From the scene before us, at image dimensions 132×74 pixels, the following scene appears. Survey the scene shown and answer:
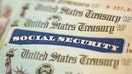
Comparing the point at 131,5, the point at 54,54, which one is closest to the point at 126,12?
the point at 131,5

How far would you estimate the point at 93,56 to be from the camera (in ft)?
1.27

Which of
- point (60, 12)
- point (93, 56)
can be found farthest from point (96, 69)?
point (60, 12)

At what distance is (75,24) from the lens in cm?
43

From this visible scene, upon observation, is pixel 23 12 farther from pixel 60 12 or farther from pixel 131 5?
pixel 131 5

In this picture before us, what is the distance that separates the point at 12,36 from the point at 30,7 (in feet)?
0.21

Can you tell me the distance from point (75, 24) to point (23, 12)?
0.10 meters

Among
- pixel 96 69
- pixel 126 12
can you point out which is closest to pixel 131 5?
pixel 126 12

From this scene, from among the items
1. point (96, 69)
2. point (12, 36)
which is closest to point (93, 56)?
point (96, 69)

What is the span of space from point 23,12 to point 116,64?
0.18m

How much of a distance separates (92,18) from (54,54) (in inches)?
3.3

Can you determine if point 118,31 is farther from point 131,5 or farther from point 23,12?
point 23,12

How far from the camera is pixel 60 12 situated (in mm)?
448

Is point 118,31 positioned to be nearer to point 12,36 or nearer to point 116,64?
point 116,64

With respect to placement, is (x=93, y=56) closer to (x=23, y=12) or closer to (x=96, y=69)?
(x=96, y=69)
